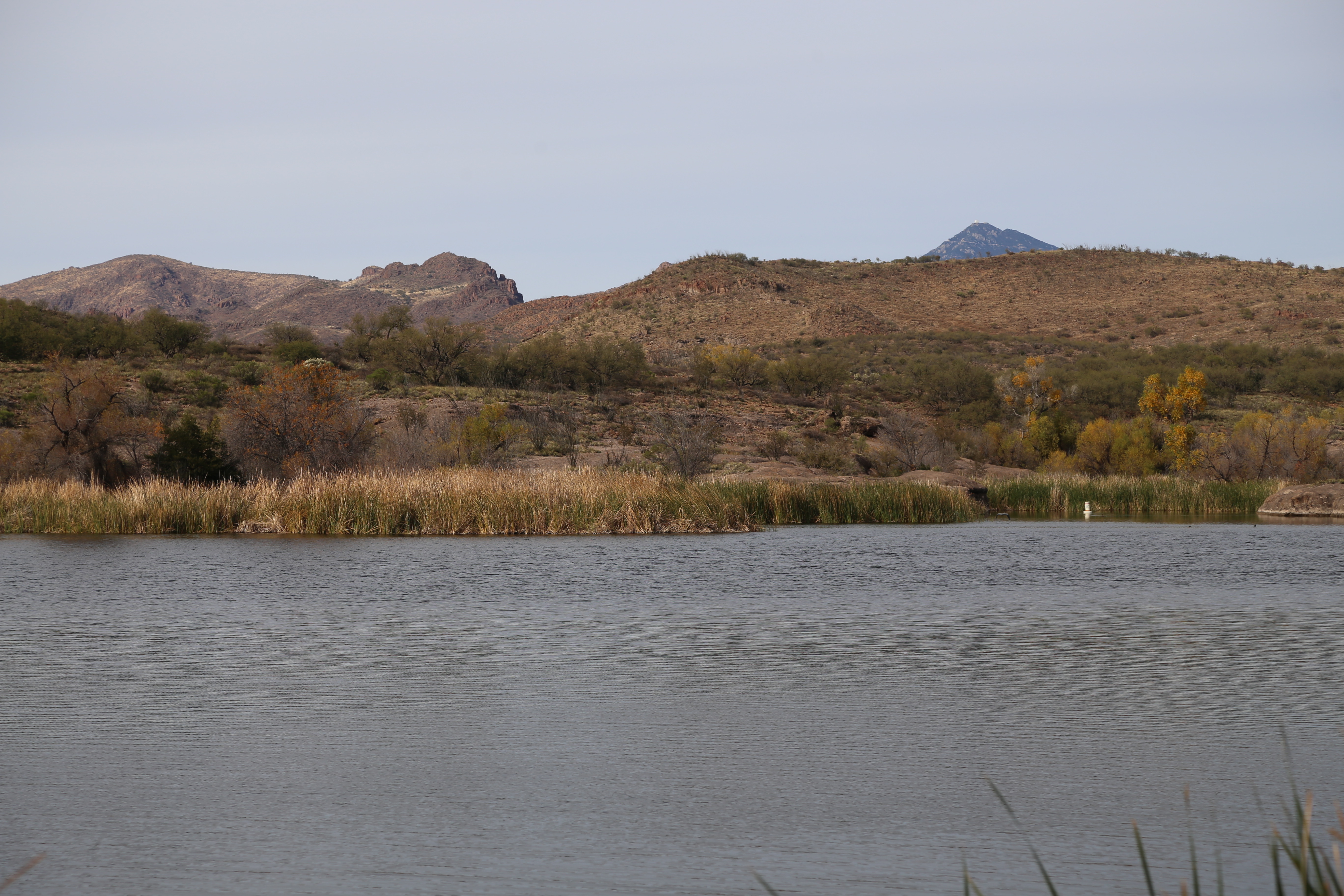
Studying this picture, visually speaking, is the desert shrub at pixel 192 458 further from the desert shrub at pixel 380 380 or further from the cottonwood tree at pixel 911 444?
the cottonwood tree at pixel 911 444

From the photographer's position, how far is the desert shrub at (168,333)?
54344 millimetres

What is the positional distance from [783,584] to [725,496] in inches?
421

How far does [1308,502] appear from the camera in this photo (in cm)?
2900

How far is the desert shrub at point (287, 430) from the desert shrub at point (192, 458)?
1.26ft

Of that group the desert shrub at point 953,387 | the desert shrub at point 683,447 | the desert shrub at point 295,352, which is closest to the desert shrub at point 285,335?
the desert shrub at point 295,352

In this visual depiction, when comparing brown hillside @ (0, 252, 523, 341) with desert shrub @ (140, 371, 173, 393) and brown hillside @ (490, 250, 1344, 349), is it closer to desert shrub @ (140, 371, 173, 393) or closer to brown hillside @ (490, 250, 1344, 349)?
brown hillside @ (490, 250, 1344, 349)

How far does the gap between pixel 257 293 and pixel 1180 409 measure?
484ft

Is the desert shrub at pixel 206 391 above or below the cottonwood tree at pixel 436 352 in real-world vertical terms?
below

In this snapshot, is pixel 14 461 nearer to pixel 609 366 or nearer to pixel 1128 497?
pixel 1128 497

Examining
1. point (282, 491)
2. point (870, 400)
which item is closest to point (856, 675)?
point (282, 491)

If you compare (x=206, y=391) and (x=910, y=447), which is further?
(x=206, y=391)

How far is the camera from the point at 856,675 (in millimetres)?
8430

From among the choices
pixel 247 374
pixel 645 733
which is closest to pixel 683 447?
pixel 247 374

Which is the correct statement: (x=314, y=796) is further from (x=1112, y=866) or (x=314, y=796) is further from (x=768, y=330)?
(x=768, y=330)
